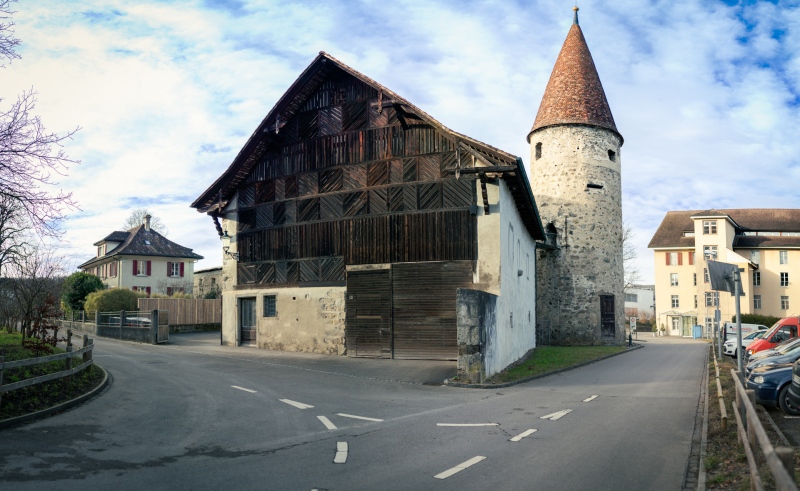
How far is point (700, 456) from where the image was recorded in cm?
821

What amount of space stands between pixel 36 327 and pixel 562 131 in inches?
1089

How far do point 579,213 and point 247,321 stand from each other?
18945 mm

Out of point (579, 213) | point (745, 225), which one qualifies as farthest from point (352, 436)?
point (745, 225)

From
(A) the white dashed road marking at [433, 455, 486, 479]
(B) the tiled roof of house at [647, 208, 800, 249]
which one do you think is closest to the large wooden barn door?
(A) the white dashed road marking at [433, 455, 486, 479]

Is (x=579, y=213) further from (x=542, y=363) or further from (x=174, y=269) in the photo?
(x=174, y=269)

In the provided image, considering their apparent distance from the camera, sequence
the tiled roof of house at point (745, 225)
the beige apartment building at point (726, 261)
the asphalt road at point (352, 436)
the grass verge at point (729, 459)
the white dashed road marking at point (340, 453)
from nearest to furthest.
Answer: the grass verge at point (729, 459) < the asphalt road at point (352, 436) < the white dashed road marking at point (340, 453) < the beige apartment building at point (726, 261) < the tiled roof of house at point (745, 225)

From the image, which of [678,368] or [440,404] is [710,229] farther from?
[440,404]

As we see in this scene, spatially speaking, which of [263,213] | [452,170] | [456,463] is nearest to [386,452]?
[456,463]

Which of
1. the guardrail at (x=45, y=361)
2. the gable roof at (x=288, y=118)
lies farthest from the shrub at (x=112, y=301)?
the guardrail at (x=45, y=361)

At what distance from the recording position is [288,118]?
25625mm

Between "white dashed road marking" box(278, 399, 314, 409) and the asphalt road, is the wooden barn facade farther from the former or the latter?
"white dashed road marking" box(278, 399, 314, 409)

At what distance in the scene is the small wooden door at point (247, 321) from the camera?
26.9 metres

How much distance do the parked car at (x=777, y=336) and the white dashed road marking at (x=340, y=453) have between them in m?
22.9

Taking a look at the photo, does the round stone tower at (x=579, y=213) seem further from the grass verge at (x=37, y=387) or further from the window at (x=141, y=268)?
the window at (x=141, y=268)
